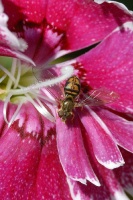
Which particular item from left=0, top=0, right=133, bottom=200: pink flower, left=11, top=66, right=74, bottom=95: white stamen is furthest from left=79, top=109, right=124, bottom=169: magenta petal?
left=11, top=66, right=74, bottom=95: white stamen

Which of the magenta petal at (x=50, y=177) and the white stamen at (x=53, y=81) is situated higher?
the white stamen at (x=53, y=81)

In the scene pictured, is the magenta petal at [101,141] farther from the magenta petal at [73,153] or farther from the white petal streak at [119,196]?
the white petal streak at [119,196]

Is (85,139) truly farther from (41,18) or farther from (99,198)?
(41,18)

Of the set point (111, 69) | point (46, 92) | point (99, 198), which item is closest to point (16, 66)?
point (46, 92)

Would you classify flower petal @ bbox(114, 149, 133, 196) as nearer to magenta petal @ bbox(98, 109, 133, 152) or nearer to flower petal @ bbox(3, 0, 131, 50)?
magenta petal @ bbox(98, 109, 133, 152)

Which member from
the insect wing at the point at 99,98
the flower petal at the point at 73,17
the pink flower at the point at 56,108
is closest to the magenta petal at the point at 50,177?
the pink flower at the point at 56,108

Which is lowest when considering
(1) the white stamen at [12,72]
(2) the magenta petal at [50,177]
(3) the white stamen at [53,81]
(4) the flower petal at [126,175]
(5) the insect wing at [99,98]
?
(4) the flower petal at [126,175]
